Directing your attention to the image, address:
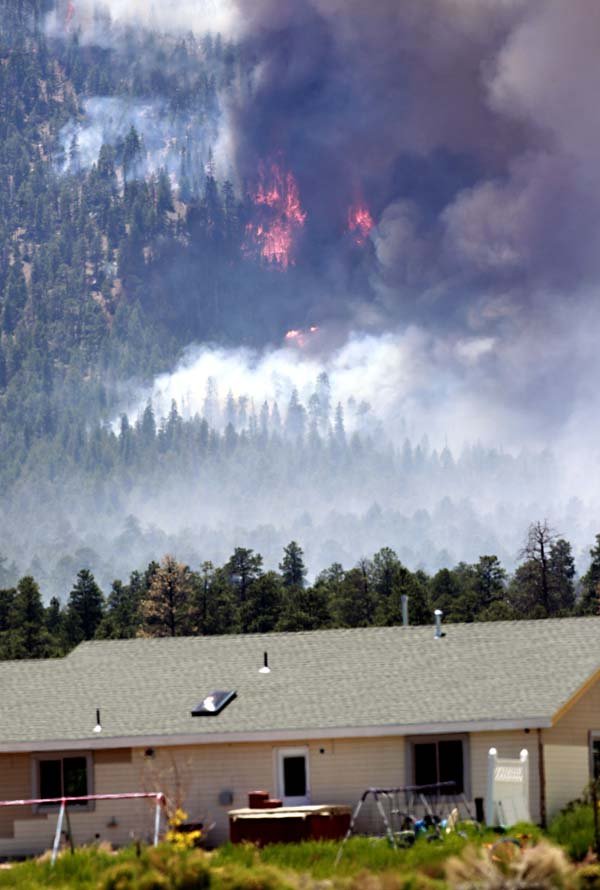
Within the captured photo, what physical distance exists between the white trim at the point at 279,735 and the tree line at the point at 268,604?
4943 centimetres

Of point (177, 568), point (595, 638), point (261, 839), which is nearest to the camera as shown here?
Answer: point (261, 839)

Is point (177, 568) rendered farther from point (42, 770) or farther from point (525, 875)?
point (525, 875)

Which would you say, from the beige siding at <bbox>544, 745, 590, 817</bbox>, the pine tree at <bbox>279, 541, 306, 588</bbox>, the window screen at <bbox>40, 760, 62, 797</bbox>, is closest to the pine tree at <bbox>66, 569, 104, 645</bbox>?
the pine tree at <bbox>279, 541, 306, 588</bbox>

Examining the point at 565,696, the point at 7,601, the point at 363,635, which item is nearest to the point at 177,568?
the point at 7,601

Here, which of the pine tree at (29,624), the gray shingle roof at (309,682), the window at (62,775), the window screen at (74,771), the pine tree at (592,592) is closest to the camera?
the gray shingle roof at (309,682)

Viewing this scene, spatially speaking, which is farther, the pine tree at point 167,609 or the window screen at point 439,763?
the pine tree at point 167,609

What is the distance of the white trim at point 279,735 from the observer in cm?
3988

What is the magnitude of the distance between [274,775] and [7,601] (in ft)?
317

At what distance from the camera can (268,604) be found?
11162 cm

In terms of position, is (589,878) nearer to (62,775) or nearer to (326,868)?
(326,868)

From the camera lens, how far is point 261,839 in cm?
3722

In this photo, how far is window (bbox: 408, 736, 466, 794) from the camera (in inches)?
1587

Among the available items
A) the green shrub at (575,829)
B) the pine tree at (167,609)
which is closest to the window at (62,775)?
the green shrub at (575,829)

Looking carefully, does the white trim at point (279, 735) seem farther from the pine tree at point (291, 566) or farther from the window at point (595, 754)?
the pine tree at point (291, 566)
